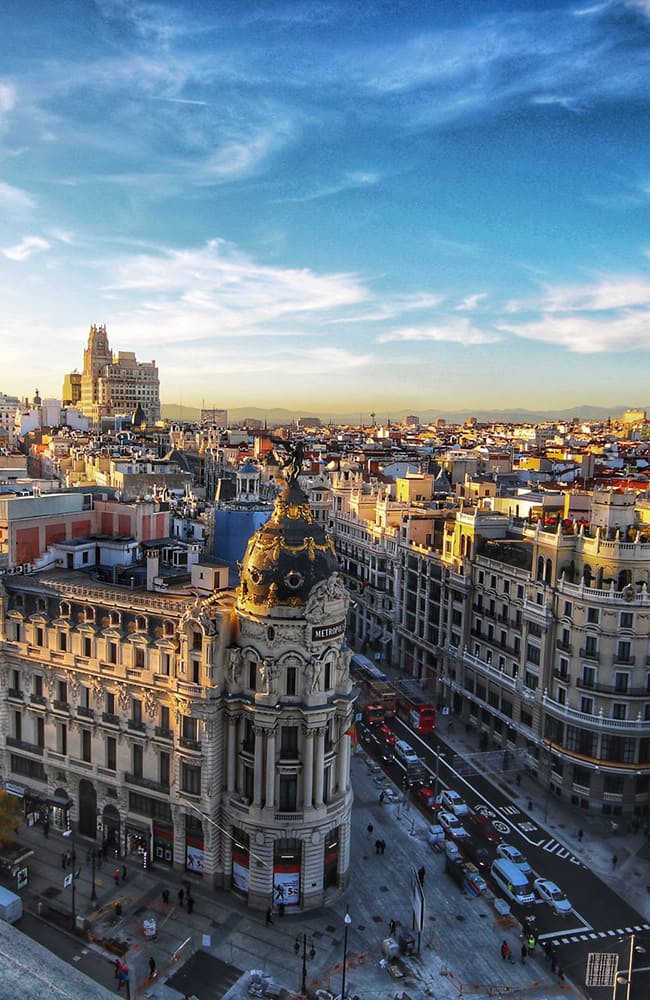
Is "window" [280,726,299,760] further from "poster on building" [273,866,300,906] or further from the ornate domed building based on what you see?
"poster on building" [273,866,300,906]

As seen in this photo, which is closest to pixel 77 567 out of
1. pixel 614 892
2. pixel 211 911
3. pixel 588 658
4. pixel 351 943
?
pixel 211 911

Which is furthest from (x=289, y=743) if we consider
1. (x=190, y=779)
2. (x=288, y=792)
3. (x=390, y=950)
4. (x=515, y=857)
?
(x=515, y=857)

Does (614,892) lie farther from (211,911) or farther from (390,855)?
(211,911)

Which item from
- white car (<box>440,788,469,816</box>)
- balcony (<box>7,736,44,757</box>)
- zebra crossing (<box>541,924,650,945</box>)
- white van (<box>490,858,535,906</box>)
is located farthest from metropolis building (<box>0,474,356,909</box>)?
zebra crossing (<box>541,924,650,945</box>)

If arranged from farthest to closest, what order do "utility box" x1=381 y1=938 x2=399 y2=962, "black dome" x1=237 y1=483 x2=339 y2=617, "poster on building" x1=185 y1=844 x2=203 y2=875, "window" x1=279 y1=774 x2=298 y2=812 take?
"poster on building" x1=185 y1=844 x2=203 y2=875 < "window" x1=279 y1=774 x2=298 y2=812 < "black dome" x1=237 y1=483 x2=339 y2=617 < "utility box" x1=381 y1=938 x2=399 y2=962

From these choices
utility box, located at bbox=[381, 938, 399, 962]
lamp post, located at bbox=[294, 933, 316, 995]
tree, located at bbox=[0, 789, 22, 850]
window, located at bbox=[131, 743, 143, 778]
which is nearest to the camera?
lamp post, located at bbox=[294, 933, 316, 995]

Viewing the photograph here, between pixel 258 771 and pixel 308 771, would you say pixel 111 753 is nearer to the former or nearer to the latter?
pixel 258 771

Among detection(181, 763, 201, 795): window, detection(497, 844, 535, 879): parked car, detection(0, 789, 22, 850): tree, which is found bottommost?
detection(497, 844, 535, 879): parked car
